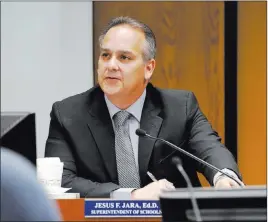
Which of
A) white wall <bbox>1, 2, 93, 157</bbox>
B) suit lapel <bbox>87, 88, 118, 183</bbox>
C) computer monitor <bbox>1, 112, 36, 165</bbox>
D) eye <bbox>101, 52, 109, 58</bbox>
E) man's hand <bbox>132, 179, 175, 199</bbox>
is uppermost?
white wall <bbox>1, 2, 93, 157</bbox>

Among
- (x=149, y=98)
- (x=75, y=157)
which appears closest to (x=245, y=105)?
(x=149, y=98)

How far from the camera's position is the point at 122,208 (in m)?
1.79

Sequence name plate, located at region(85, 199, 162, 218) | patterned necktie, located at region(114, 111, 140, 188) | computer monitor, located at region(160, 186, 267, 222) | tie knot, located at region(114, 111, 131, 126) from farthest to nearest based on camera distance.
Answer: tie knot, located at region(114, 111, 131, 126) → patterned necktie, located at region(114, 111, 140, 188) → name plate, located at region(85, 199, 162, 218) → computer monitor, located at region(160, 186, 267, 222)

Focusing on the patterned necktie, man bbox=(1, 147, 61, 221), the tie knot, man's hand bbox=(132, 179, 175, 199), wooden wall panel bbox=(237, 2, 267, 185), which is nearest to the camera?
man bbox=(1, 147, 61, 221)

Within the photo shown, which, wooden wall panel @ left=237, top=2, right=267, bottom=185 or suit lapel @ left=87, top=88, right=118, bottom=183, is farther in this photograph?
wooden wall panel @ left=237, top=2, right=267, bottom=185

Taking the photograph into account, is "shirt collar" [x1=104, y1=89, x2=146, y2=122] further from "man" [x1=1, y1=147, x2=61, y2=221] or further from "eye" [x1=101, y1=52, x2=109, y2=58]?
"man" [x1=1, y1=147, x2=61, y2=221]

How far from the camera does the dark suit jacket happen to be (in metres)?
2.52

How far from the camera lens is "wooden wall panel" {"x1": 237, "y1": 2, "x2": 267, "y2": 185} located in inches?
170

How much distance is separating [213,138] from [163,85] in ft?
5.92

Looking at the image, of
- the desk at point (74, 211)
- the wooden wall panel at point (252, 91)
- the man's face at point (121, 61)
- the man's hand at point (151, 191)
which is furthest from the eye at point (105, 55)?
the wooden wall panel at point (252, 91)

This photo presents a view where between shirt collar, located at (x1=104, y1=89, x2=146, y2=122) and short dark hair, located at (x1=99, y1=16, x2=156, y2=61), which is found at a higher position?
short dark hair, located at (x1=99, y1=16, x2=156, y2=61)

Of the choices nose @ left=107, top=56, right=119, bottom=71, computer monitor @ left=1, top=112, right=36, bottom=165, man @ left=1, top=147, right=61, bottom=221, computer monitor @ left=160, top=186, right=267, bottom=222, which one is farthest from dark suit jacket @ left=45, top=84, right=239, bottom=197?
man @ left=1, top=147, right=61, bottom=221

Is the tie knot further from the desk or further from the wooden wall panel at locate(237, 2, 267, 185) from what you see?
the wooden wall panel at locate(237, 2, 267, 185)

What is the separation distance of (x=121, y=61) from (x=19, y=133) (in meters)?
1.26
